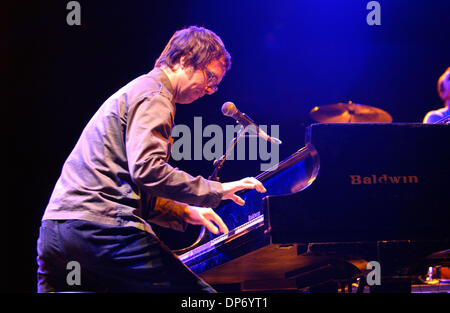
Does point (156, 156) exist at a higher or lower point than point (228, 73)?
lower

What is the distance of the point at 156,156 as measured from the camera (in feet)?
6.14

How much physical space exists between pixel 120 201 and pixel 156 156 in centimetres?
28

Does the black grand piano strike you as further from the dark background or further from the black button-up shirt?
the dark background

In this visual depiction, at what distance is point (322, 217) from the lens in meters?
2.30

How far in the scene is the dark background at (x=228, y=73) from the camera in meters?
4.44

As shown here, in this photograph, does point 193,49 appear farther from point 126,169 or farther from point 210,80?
point 126,169

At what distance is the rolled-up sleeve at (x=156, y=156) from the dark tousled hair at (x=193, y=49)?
15.9 inches

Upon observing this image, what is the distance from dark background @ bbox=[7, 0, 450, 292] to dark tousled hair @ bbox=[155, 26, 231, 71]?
255 cm

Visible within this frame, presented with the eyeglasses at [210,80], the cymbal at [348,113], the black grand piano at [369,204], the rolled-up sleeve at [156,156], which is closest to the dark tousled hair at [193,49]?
the eyeglasses at [210,80]

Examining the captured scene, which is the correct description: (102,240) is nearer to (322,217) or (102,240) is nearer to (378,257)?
(322,217)

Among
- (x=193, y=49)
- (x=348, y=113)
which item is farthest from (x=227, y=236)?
(x=348, y=113)

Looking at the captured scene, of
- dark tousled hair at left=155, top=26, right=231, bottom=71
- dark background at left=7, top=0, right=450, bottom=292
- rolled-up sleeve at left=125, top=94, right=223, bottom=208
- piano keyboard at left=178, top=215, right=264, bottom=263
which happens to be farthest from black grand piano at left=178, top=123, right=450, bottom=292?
dark background at left=7, top=0, right=450, bottom=292

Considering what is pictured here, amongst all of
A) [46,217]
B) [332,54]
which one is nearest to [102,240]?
[46,217]

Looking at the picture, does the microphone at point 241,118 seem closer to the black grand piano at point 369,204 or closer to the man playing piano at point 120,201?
the black grand piano at point 369,204
